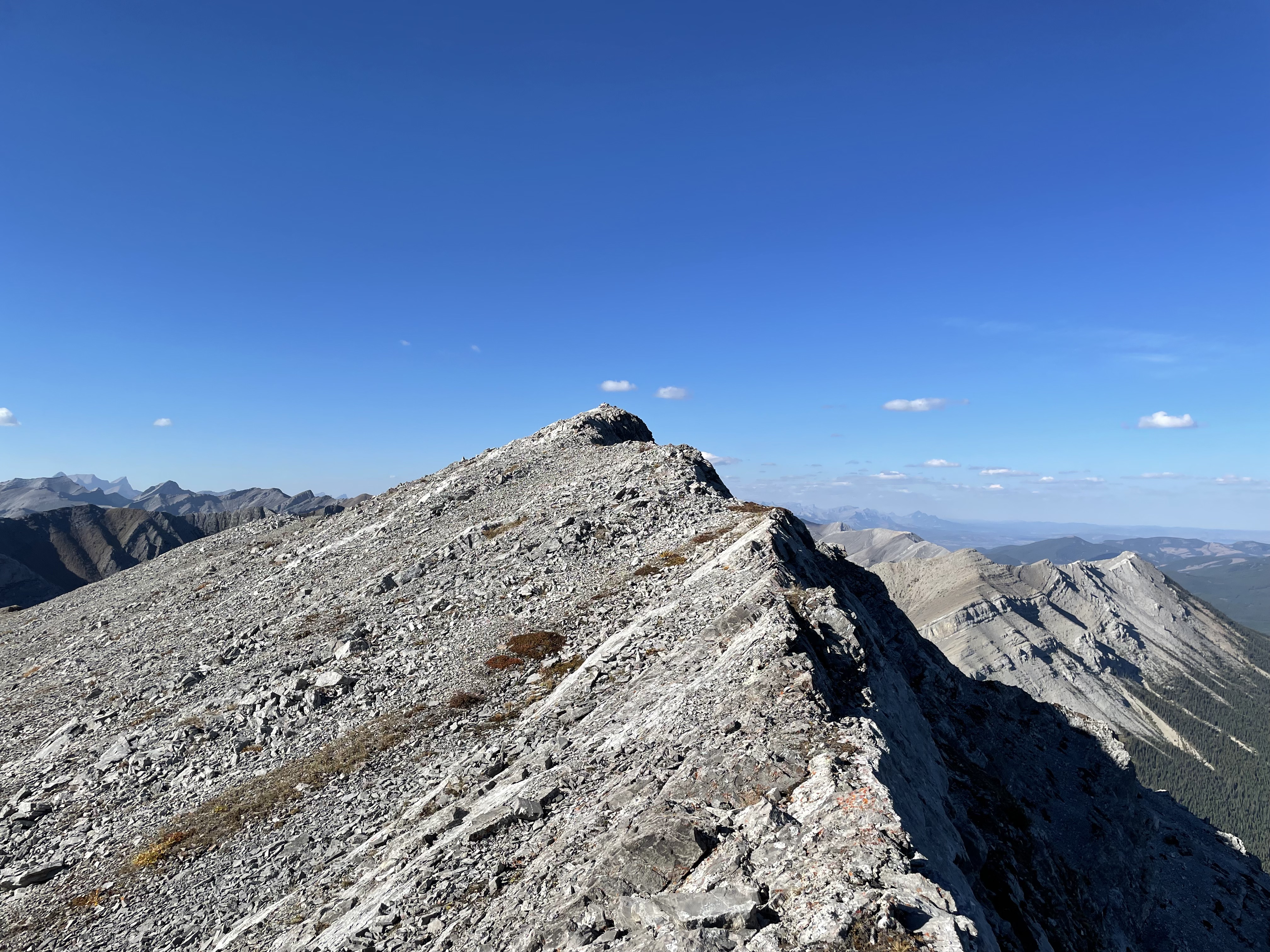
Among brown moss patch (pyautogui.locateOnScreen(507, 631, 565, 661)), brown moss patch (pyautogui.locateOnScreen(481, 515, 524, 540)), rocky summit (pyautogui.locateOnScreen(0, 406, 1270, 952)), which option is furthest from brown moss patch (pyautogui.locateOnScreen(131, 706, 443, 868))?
brown moss patch (pyautogui.locateOnScreen(481, 515, 524, 540))

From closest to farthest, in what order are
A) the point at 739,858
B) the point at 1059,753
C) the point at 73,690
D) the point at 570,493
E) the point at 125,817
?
the point at 739,858, the point at 125,817, the point at 73,690, the point at 1059,753, the point at 570,493

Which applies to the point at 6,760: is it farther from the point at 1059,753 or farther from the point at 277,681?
the point at 1059,753

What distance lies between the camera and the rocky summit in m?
13.1

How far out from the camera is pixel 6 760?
30.7 m

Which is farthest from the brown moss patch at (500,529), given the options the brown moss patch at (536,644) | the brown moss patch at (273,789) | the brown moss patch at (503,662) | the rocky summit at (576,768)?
the brown moss patch at (273,789)

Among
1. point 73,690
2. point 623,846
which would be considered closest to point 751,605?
point 623,846

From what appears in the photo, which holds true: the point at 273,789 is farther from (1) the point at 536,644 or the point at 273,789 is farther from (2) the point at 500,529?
(2) the point at 500,529

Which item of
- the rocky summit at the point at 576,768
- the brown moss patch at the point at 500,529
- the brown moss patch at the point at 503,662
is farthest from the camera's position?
the brown moss patch at the point at 500,529

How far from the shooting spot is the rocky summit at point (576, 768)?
13.1 meters

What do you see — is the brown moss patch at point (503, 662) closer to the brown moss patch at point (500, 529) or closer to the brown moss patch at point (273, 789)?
the brown moss patch at point (273, 789)

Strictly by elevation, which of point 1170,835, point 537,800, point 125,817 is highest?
point 537,800

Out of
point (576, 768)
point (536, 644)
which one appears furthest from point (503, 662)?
point (576, 768)

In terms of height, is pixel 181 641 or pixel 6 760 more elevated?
pixel 181 641

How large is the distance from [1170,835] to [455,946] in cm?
5510
